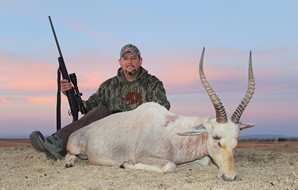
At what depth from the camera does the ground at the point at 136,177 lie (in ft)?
21.5

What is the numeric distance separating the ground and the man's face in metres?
1.86

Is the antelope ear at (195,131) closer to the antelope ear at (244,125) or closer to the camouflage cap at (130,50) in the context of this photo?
the antelope ear at (244,125)

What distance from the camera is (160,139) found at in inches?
312

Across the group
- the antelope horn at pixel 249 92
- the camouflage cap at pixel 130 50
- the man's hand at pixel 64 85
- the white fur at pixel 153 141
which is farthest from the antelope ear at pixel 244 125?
the man's hand at pixel 64 85

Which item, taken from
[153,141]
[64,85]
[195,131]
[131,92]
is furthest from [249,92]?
[64,85]

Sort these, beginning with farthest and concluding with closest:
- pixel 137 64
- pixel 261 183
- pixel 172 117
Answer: pixel 137 64 → pixel 172 117 → pixel 261 183

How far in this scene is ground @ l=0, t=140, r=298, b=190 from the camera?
259 inches

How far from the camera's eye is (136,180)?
6.99 meters

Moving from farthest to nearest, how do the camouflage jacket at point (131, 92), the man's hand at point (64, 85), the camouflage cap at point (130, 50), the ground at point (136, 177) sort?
1. the man's hand at point (64, 85)
2. the camouflage cap at point (130, 50)
3. the camouflage jacket at point (131, 92)
4. the ground at point (136, 177)

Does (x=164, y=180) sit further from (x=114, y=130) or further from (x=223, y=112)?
(x=114, y=130)

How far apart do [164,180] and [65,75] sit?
4648 mm

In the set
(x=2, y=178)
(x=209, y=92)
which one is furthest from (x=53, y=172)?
(x=209, y=92)

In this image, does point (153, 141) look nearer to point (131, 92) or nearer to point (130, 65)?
point (131, 92)

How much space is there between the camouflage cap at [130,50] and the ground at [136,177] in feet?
7.38
